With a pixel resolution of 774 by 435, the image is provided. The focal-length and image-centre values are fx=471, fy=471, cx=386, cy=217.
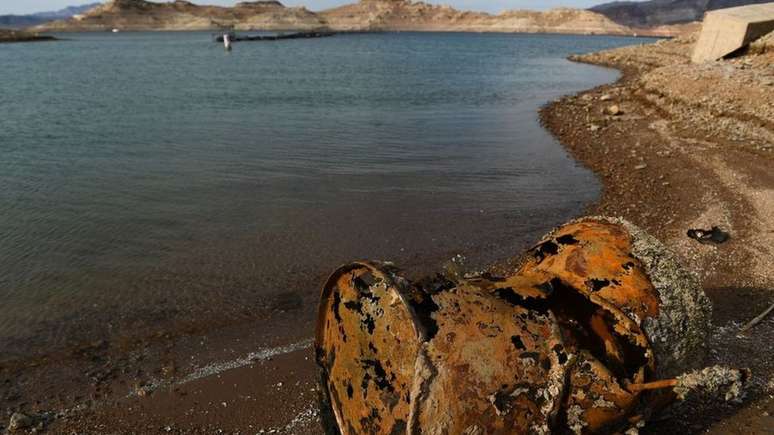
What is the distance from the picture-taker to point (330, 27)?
601 ft

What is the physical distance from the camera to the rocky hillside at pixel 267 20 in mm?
162375

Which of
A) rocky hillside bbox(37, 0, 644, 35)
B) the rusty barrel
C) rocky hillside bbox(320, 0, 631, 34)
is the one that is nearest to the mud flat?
the rusty barrel

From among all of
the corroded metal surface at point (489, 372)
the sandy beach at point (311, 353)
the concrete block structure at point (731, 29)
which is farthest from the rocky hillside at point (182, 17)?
the corroded metal surface at point (489, 372)

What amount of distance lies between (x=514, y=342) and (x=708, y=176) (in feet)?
36.7

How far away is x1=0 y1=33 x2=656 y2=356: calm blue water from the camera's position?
741cm

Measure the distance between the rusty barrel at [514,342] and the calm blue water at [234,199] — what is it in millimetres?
3700

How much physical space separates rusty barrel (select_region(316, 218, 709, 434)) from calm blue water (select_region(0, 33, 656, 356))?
12.1ft

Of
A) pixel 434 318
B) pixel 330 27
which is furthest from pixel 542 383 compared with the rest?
pixel 330 27

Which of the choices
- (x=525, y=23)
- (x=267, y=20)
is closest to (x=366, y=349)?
(x=267, y=20)

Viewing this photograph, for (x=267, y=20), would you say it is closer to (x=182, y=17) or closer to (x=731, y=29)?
(x=182, y=17)

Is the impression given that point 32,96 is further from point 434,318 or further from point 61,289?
point 434,318

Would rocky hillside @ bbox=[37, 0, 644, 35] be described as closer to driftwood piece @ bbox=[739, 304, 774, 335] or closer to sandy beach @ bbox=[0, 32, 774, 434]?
sandy beach @ bbox=[0, 32, 774, 434]

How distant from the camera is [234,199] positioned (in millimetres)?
11367

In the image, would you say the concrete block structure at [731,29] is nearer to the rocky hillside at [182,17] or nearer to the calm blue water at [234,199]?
the calm blue water at [234,199]
